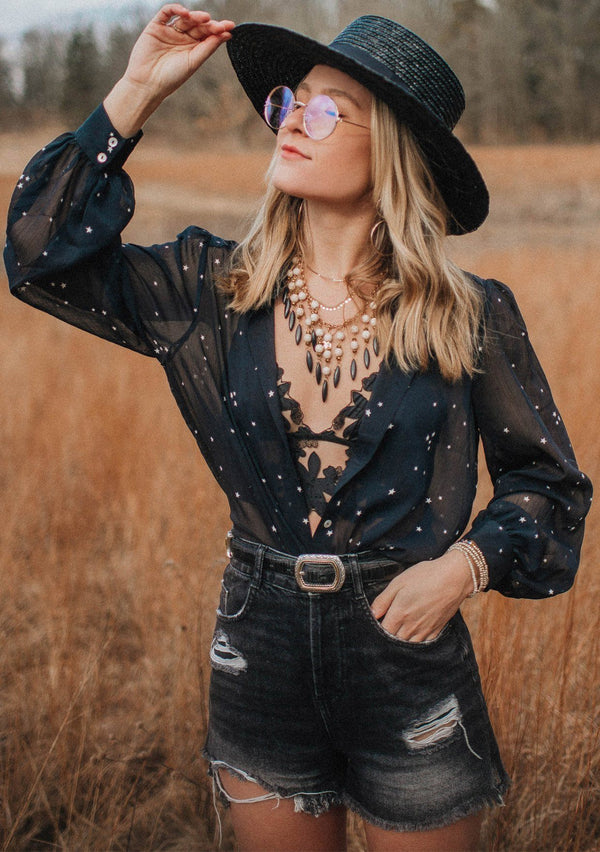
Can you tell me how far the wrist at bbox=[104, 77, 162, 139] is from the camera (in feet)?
4.18

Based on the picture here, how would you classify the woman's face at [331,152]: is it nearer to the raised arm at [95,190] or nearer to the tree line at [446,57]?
the raised arm at [95,190]

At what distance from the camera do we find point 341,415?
1324 millimetres

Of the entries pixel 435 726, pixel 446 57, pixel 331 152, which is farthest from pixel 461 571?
pixel 446 57

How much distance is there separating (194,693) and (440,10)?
6024 mm

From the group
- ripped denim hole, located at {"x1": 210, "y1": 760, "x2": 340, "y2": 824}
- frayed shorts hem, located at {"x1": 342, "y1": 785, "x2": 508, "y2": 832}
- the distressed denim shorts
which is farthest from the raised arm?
frayed shorts hem, located at {"x1": 342, "y1": 785, "x2": 508, "y2": 832}

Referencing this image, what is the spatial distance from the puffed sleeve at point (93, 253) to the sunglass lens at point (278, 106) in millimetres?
264

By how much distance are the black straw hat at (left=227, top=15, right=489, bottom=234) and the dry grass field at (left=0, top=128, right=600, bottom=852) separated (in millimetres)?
335

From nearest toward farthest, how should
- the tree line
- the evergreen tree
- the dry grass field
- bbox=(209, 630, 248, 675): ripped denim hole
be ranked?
bbox=(209, 630, 248, 675): ripped denim hole, the dry grass field, the evergreen tree, the tree line

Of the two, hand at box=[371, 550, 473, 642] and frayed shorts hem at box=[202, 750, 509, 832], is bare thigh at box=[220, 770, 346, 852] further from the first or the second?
hand at box=[371, 550, 473, 642]

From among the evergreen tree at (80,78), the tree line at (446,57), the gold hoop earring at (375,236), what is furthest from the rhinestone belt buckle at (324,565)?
the evergreen tree at (80,78)

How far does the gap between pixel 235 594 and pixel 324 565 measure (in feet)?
0.61

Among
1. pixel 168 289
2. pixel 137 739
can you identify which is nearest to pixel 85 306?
pixel 168 289

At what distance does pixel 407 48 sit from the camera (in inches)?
53.1

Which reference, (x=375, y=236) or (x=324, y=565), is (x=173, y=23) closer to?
(x=375, y=236)
